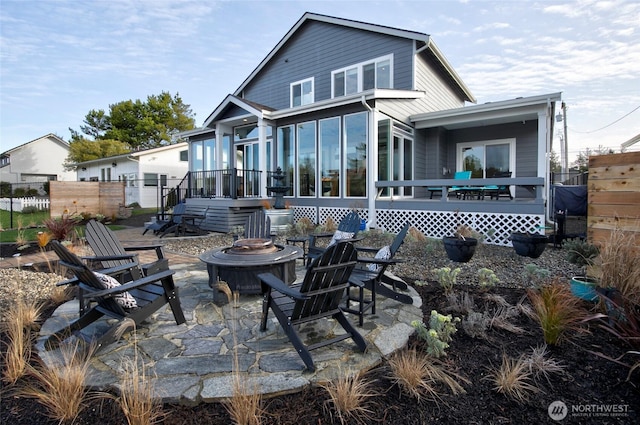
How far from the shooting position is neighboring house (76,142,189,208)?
2111 cm

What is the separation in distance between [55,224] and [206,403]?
7.62 metres

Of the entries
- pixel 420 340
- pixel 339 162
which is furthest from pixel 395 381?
pixel 339 162

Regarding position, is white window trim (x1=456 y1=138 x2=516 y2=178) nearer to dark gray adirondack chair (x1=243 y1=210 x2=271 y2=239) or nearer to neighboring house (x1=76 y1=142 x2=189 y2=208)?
dark gray adirondack chair (x1=243 y1=210 x2=271 y2=239)

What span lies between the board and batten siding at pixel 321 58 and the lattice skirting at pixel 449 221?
15.1 feet

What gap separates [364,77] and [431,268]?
8.53 metres

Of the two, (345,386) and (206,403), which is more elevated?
(345,386)

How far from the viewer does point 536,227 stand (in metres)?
6.94

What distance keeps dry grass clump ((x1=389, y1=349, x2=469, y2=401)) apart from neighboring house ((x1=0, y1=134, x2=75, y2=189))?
37005mm

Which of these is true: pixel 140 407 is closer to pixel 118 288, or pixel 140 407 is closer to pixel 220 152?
pixel 118 288

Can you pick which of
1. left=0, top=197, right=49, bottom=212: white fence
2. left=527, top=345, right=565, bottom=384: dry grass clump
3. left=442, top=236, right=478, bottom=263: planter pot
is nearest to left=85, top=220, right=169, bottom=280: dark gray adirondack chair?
A: left=527, top=345, right=565, bottom=384: dry grass clump

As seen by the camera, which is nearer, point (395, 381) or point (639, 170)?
point (395, 381)

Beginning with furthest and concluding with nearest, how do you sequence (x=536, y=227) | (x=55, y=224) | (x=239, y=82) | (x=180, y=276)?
(x=239, y=82)
(x=55, y=224)
(x=536, y=227)
(x=180, y=276)

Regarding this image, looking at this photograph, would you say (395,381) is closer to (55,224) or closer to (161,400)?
(161,400)

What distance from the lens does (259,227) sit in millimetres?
5273
